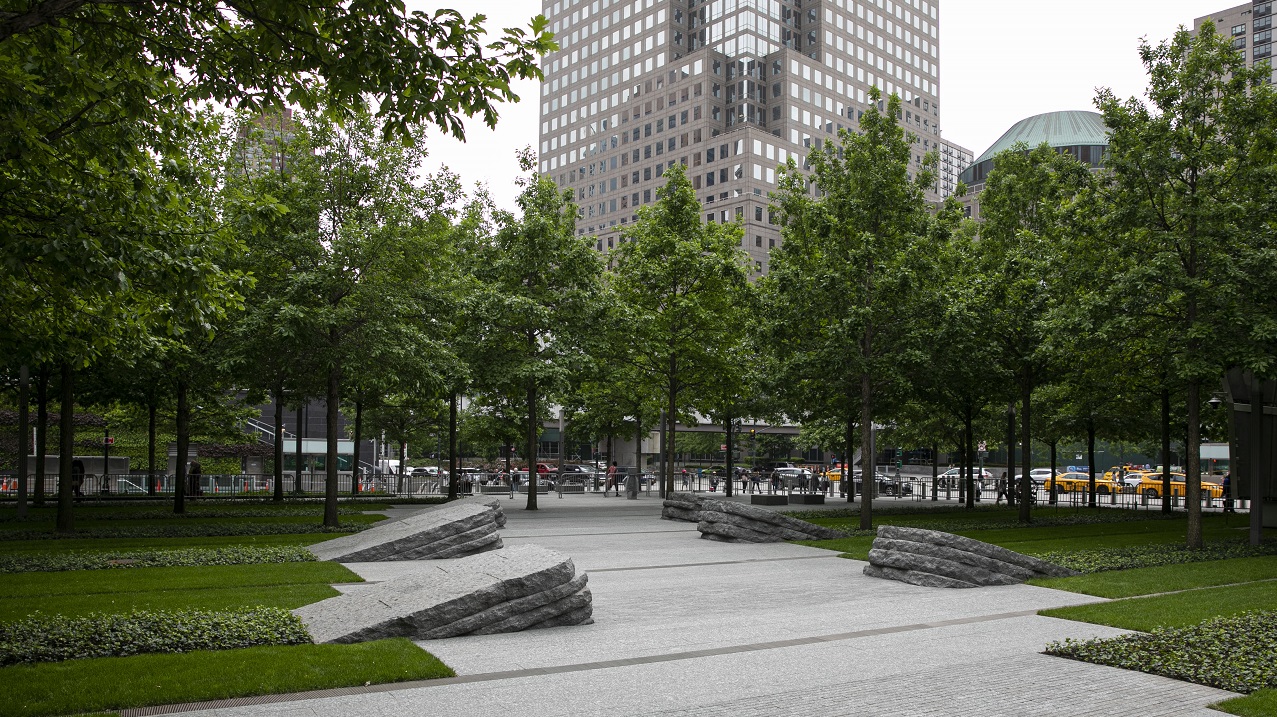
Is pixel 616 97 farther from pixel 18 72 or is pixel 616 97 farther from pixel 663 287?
pixel 18 72

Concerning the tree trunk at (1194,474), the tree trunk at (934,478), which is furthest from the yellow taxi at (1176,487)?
the tree trunk at (1194,474)

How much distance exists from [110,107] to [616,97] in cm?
11253

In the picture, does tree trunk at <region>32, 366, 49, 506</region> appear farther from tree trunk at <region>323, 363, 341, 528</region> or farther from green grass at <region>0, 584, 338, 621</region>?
green grass at <region>0, 584, 338, 621</region>

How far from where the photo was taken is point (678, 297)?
32.3 m

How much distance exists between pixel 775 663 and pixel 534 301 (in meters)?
20.6

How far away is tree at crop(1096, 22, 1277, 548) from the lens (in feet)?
60.4

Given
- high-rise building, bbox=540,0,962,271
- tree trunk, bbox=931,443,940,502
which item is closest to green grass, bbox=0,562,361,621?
tree trunk, bbox=931,443,940,502

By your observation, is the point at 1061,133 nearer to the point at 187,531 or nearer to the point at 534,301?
the point at 534,301

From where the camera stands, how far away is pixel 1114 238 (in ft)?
65.2

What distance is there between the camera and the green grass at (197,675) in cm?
718

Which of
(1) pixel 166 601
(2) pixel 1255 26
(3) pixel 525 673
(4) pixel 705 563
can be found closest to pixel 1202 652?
(3) pixel 525 673

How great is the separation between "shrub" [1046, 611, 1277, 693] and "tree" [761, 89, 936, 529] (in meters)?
12.9

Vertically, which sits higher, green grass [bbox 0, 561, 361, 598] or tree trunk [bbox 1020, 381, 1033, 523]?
tree trunk [bbox 1020, 381, 1033, 523]

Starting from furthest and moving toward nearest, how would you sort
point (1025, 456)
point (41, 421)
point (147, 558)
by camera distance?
point (41, 421), point (1025, 456), point (147, 558)
